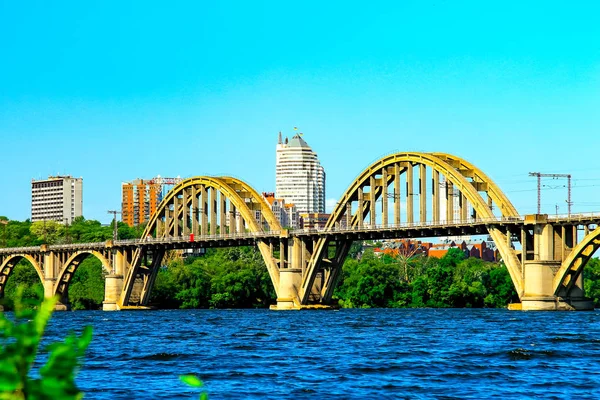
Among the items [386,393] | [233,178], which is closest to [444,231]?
[233,178]

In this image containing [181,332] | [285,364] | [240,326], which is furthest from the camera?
[240,326]

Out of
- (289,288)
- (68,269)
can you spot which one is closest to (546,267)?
(289,288)

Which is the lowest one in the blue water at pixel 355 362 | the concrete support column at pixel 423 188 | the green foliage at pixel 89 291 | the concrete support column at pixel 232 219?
the green foliage at pixel 89 291

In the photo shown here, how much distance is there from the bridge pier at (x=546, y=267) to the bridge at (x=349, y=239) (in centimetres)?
8

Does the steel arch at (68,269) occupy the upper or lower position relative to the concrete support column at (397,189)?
lower

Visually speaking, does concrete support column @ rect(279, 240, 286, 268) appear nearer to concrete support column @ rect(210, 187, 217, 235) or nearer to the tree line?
the tree line

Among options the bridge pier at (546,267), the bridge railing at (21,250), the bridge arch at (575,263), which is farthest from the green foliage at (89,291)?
the bridge arch at (575,263)

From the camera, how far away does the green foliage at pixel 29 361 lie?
6359mm

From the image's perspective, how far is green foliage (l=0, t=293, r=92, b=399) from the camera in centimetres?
636

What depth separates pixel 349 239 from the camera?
11438 cm

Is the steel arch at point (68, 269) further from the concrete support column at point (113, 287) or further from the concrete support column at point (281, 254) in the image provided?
the concrete support column at point (281, 254)

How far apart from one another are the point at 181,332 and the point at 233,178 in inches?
2427

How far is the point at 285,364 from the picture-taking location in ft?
137

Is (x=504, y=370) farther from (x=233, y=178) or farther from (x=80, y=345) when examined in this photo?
(x=233, y=178)
